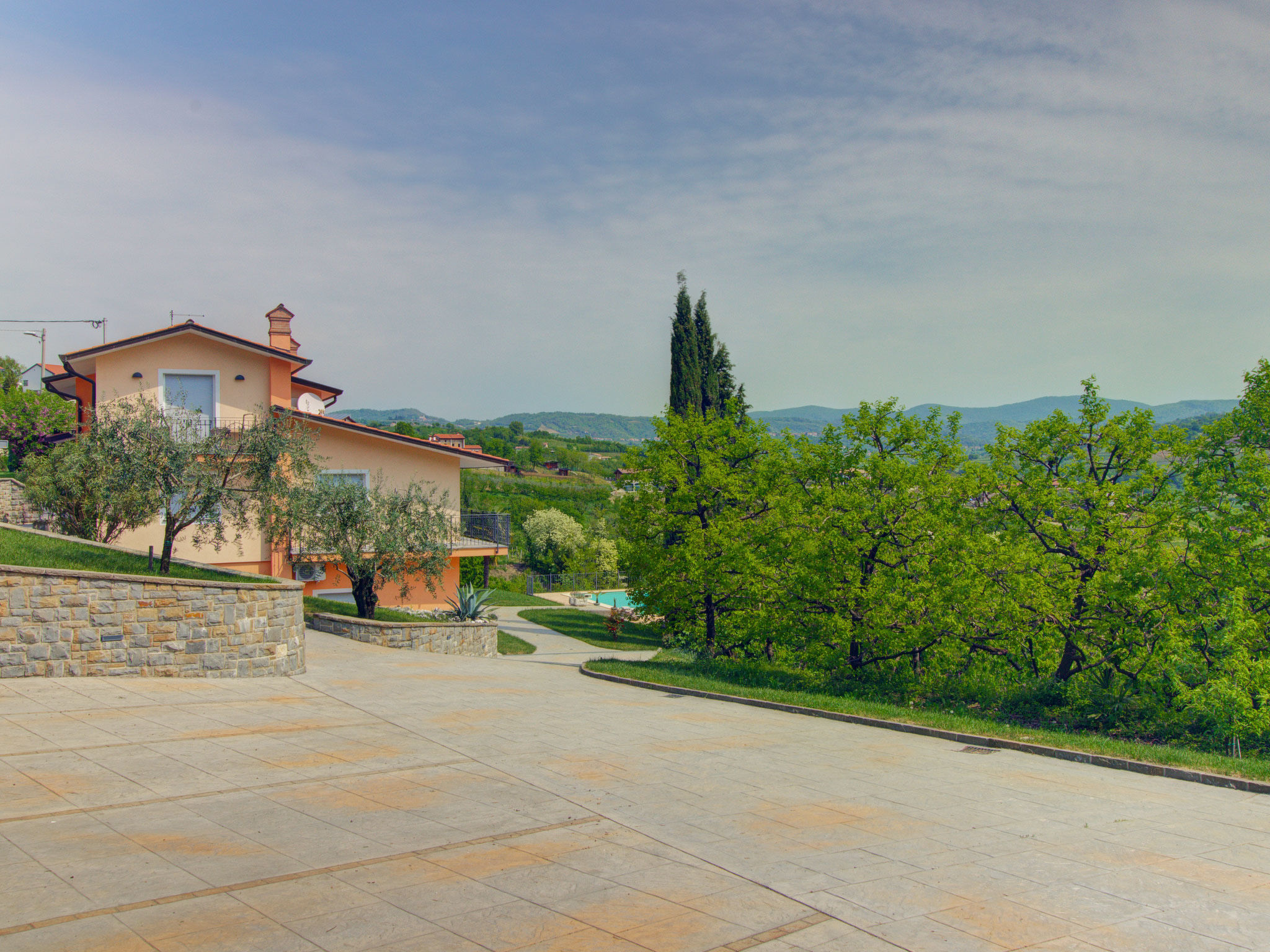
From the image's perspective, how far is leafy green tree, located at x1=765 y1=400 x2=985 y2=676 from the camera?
15.8m

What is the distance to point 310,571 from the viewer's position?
1060 inches

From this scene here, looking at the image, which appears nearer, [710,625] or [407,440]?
[710,625]

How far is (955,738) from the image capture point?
478 inches

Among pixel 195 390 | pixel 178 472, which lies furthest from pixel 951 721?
pixel 195 390

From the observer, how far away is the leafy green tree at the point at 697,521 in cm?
2042

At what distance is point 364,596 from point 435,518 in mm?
2573

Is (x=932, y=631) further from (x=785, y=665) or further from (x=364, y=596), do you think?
(x=364, y=596)

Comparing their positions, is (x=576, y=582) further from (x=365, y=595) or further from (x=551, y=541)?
(x=365, y=595)

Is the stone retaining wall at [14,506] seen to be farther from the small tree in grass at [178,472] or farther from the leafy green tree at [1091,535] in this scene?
the leafy green tree at [1091,535]

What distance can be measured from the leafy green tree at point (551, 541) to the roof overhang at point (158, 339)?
34.0m

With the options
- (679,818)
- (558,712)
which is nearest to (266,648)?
(558,712)

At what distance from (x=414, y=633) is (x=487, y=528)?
425 inches

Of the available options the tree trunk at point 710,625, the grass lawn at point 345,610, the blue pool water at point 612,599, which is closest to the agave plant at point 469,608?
the grass lawn at point 345,610

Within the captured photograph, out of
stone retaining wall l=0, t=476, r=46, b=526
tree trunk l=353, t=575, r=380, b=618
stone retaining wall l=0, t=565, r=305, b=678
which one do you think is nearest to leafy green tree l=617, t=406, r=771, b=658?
tree trunk l=353, t=575, r=380, b=618
